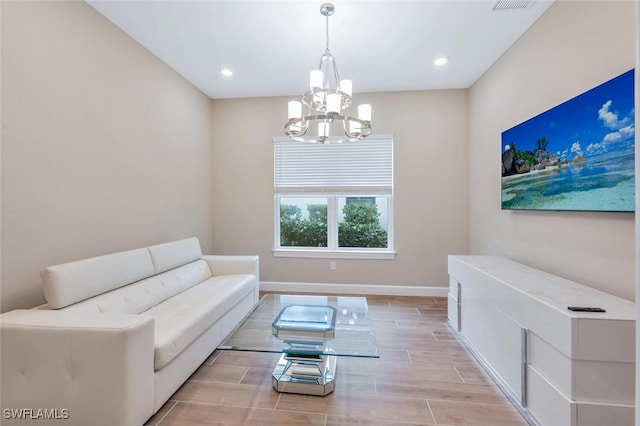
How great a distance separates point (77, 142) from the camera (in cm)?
221

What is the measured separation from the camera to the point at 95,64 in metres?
2.36

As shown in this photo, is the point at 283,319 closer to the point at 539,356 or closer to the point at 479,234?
the point at 539,356

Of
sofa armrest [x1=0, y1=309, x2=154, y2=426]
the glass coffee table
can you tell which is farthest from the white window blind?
sofa armrest [x1=0, y1=309, x2=154, y2=426]

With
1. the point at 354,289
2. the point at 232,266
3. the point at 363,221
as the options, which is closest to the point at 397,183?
the point at 363,221

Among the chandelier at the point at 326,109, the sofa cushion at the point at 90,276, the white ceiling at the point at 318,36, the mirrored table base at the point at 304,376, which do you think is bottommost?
the mirrored table base at the point at 304,376

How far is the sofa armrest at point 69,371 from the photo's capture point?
4.82 ft

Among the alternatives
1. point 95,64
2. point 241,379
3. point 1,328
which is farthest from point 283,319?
point 95,64

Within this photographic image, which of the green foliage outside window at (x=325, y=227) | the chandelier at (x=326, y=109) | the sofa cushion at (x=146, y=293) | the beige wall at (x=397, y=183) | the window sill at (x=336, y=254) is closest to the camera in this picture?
the sofa cushion at (x=146, y=293)

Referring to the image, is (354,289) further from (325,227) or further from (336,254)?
(325,227)

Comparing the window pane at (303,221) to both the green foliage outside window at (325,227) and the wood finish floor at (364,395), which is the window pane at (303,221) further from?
the wood finish floor at (364,395)

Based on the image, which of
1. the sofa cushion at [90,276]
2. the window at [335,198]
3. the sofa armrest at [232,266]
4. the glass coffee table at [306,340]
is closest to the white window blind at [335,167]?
the window at [335,198]

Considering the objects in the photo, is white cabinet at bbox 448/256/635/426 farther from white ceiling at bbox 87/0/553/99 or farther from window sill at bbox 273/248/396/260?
white ceiling at bbox 87/0/553/99

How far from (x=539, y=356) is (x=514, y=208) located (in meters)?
1.45

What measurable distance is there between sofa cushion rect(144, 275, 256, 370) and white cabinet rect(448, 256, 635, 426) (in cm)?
225
